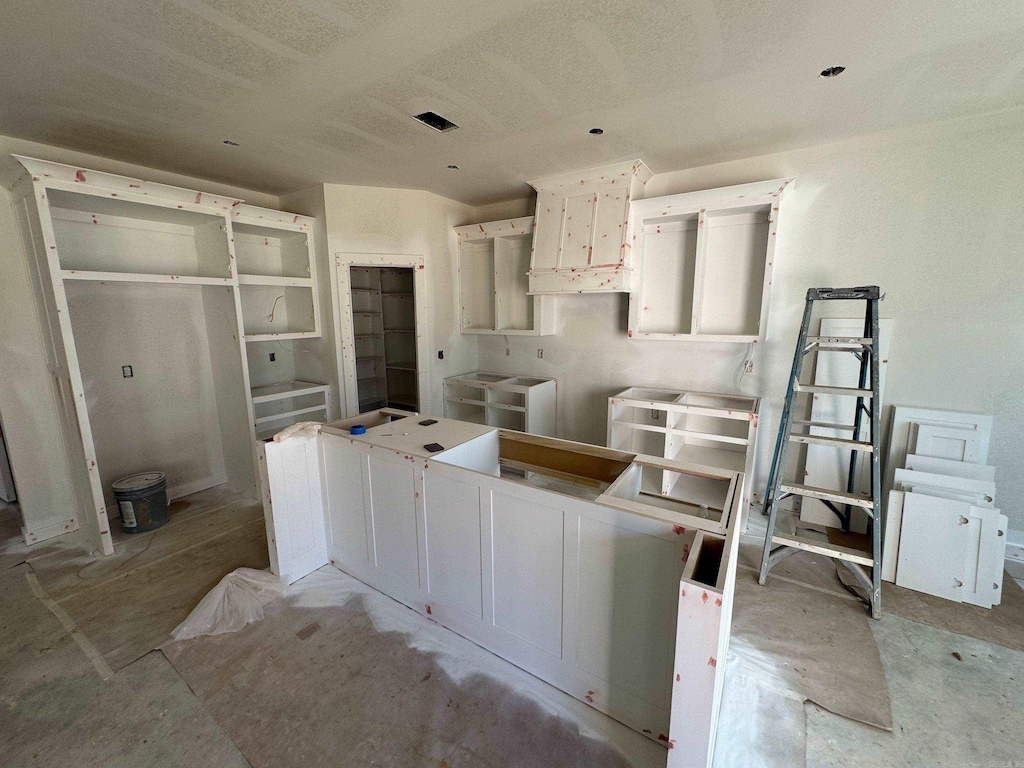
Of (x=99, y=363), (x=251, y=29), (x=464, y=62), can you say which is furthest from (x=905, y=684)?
(x=99, y=363)

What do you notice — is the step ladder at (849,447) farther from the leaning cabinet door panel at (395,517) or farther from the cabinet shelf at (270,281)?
the cabinet shelf at (270,281)

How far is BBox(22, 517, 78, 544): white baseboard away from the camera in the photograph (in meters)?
2.73

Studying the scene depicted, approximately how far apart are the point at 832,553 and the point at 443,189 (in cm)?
379

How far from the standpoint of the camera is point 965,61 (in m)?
1.83

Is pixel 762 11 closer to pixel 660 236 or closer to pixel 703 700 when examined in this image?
pixel 660 236

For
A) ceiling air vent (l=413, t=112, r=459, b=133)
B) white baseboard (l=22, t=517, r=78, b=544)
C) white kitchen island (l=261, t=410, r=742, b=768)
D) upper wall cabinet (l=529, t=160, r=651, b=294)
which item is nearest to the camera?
white kitchen island (l=261, t=410, r=742, b=768)

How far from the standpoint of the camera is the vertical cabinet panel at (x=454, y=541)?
5.84 ft

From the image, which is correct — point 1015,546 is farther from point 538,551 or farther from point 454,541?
point 454,541

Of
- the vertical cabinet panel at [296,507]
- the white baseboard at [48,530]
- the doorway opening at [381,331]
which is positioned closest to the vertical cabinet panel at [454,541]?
the vertical cabinet panel at [296,507]

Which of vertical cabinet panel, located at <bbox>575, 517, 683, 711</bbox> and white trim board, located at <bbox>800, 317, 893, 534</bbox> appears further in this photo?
white trim board, located at <bbox>800, 317, 893, 534</bbox>

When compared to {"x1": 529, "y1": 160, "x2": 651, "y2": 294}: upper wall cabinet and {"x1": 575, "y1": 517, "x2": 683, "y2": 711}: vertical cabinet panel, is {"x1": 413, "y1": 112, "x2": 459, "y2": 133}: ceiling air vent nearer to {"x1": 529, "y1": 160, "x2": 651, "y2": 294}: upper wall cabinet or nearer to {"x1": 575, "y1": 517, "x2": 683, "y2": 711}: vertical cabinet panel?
{"x1": 529, "y1": 160, "x2": 651, "y2": 294}: upper wall cabinet

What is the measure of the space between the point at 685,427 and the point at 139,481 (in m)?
4.05

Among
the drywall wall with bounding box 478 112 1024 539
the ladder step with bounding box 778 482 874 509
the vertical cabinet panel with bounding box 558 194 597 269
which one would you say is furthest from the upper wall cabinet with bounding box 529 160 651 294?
the ladder step with bounding box 778 482 874 509

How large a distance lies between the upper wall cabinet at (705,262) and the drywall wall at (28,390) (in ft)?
12.9
